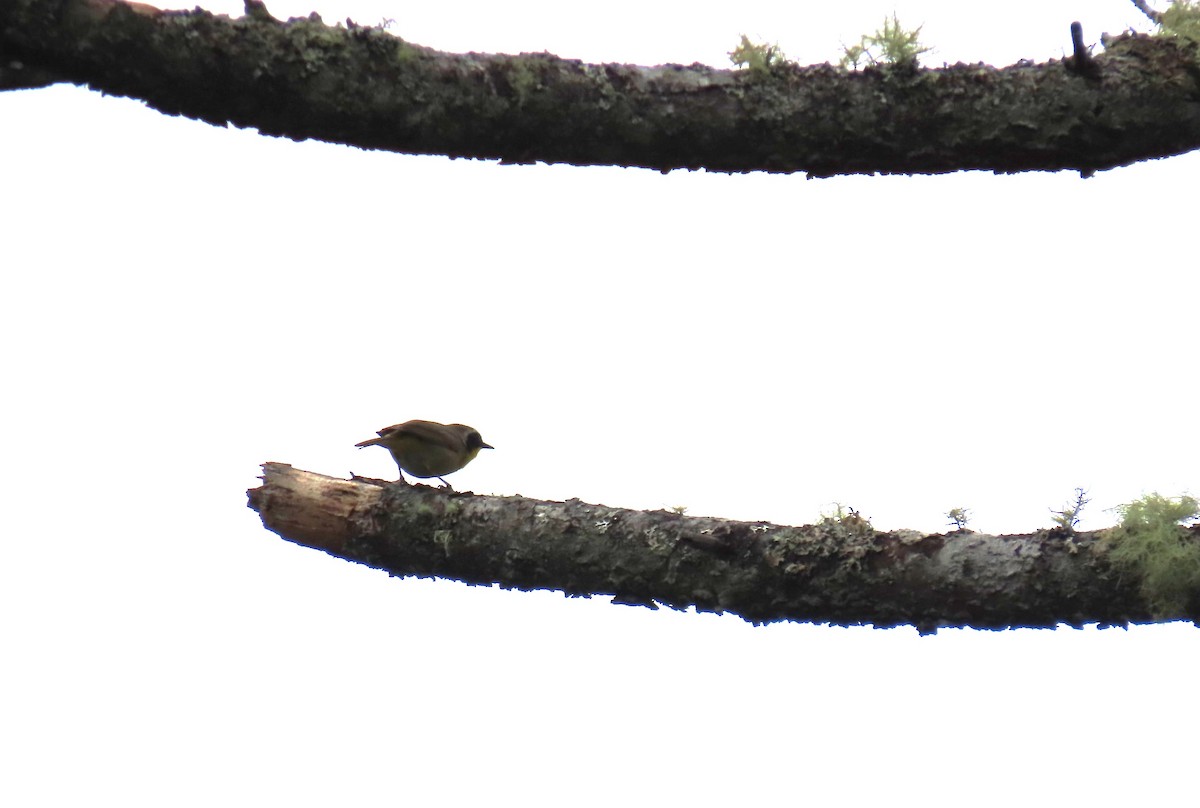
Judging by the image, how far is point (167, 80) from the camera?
2545 mm

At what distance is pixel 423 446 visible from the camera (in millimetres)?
6891

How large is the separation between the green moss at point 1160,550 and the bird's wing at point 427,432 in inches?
164

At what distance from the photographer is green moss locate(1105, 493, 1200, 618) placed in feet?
10.8

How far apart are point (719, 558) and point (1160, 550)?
143cm

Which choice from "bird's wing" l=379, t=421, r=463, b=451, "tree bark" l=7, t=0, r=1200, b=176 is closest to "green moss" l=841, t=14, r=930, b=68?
"tree bark" l=7, t=0, r=1200, b=176

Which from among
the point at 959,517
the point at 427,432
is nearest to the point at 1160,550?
the point at 959,517

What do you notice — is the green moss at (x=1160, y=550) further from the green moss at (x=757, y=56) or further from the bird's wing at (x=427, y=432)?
the bird's wing at (x=427, y=432)

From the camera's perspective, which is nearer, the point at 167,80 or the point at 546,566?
the point at 167,80

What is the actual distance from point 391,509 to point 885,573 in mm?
2111

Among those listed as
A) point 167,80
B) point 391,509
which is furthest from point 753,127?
point 391,509

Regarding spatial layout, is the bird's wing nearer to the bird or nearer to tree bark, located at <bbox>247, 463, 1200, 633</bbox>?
the bird

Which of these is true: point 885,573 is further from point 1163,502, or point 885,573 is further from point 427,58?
point 427,58

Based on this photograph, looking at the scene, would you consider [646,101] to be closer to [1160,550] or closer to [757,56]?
[757,56]

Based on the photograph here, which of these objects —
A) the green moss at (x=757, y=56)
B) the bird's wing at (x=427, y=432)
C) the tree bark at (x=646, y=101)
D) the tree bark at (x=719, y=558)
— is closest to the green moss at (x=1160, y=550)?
the tree bark at (x=719, y=558)
